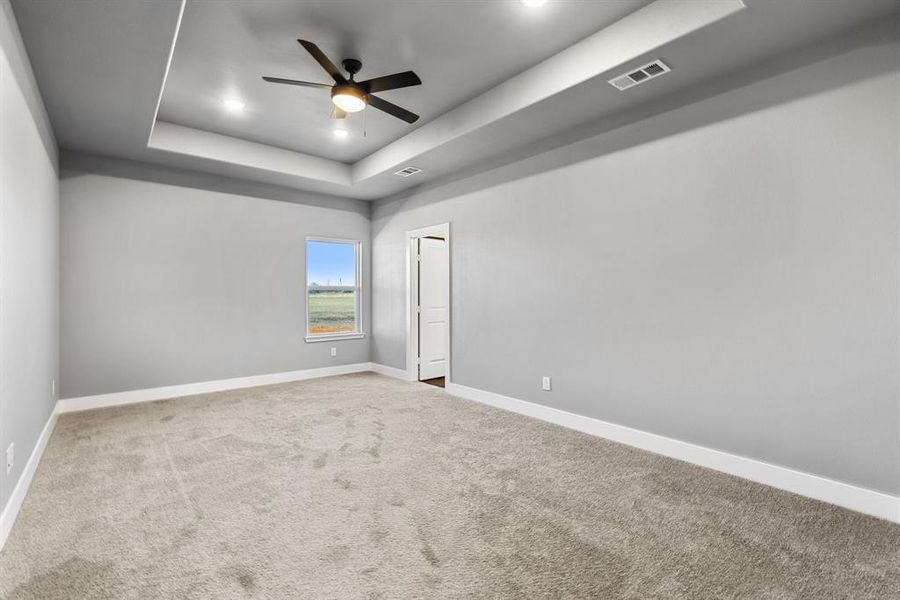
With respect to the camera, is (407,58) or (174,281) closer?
(407,58)

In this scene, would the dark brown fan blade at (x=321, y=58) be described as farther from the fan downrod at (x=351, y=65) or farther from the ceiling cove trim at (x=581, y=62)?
the ceiling cove trim at (x=581, y=62)

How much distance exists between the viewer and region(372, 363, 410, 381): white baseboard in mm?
6080

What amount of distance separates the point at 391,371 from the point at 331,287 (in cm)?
161

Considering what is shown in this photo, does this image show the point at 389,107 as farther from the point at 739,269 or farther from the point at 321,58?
the point at 739,269

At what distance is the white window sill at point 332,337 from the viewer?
618cm

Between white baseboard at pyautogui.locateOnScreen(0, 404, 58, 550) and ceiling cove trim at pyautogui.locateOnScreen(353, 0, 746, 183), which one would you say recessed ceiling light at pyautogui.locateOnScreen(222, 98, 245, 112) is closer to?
ceiling cove trim at pyautogui.locateOnScreen(353, 0, 746, 183)

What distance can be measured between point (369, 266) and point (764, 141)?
5280 mm

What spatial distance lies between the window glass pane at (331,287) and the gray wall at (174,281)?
238mm

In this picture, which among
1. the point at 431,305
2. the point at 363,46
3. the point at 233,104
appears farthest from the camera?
the point at 431,305

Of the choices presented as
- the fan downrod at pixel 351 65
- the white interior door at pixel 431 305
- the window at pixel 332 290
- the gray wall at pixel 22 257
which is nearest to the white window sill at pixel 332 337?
the window at pixel 332 290

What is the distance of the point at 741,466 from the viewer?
2867 millimetres

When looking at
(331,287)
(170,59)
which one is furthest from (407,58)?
(331,287)

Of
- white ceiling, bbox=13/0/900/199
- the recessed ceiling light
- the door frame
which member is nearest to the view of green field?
the door frame

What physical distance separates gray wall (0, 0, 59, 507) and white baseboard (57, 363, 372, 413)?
0.82 meters
